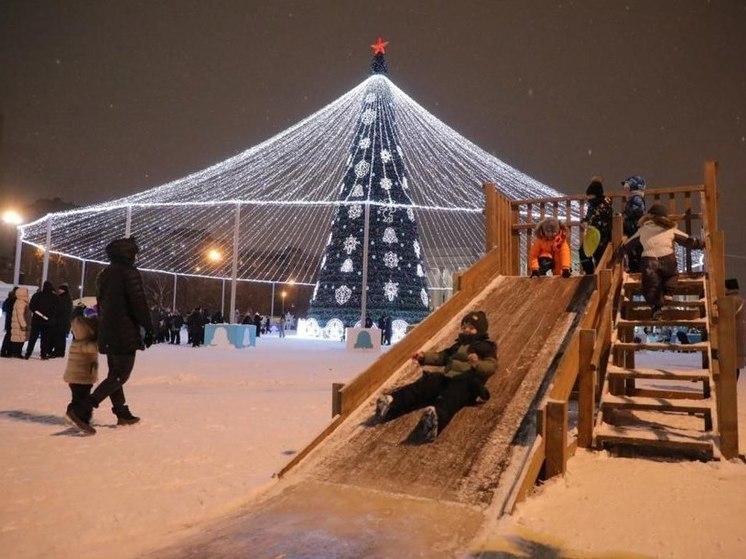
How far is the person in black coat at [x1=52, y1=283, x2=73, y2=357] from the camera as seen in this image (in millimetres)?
11035

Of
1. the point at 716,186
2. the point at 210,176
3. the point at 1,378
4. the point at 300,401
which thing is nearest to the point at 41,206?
the point at 210,176

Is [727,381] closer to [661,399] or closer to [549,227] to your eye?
[661,399]

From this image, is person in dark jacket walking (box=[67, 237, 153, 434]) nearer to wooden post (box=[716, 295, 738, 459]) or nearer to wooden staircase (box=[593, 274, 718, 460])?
wooden staircase (box=[593, 274, 718, 460])

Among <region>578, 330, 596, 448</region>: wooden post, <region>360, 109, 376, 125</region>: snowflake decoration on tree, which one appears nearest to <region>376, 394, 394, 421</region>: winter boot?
<region>578, 330, 596, 448</region>: wooden post

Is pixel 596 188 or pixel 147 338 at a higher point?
pixel 596 188

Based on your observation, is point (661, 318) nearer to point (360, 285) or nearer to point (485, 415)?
point (485, 415)

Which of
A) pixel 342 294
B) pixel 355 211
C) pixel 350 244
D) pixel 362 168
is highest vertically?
pixel 362 168

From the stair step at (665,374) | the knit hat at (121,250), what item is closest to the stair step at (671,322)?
the stair step at (665,374)

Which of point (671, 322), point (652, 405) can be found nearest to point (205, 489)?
point (652, 405)

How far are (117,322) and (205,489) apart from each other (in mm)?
2007

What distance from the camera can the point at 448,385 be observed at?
4.36m

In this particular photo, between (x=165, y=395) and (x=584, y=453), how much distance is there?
195 inches

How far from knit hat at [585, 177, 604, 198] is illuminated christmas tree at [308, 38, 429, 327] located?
41.9 feet

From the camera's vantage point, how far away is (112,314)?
4887 millimetres
